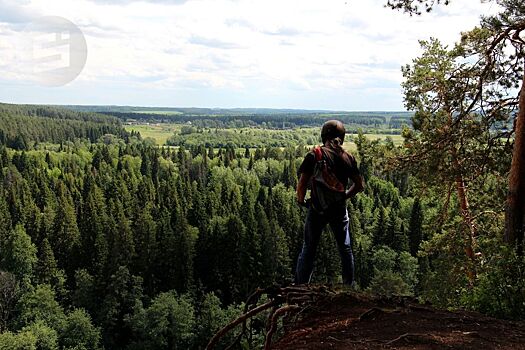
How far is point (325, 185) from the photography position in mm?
5723

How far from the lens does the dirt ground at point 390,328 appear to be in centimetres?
377

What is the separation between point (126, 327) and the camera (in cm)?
4553

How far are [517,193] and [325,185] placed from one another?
11.9ft

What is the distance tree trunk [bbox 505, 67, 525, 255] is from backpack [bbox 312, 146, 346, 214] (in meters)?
3.11

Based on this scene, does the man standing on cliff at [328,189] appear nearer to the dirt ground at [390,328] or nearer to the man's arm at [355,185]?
the man's arm at [355,185]

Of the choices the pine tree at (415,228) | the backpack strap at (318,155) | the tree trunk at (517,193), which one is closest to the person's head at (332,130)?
the backpack strap at (318,155)

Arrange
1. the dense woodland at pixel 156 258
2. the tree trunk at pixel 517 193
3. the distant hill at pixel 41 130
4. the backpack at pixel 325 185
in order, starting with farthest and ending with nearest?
the distant hill at pixel 41 130
the dense woodland at pixel 156 258
the tree trunk at pixel 517 193
the backpack at pixel 325 185

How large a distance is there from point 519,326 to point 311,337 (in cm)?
186

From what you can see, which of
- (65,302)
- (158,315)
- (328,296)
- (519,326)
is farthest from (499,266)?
(65,302)

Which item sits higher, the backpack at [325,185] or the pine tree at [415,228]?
the backpack at [325,185]

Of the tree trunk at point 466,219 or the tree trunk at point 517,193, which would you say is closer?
the tree trunk at point 517,193

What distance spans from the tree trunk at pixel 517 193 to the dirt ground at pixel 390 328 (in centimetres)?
311

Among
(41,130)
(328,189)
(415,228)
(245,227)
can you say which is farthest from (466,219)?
(41,130)

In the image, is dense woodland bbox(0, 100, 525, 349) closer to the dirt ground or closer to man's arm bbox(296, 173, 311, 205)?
man's arm bbox(296, 173, 311, 205)
